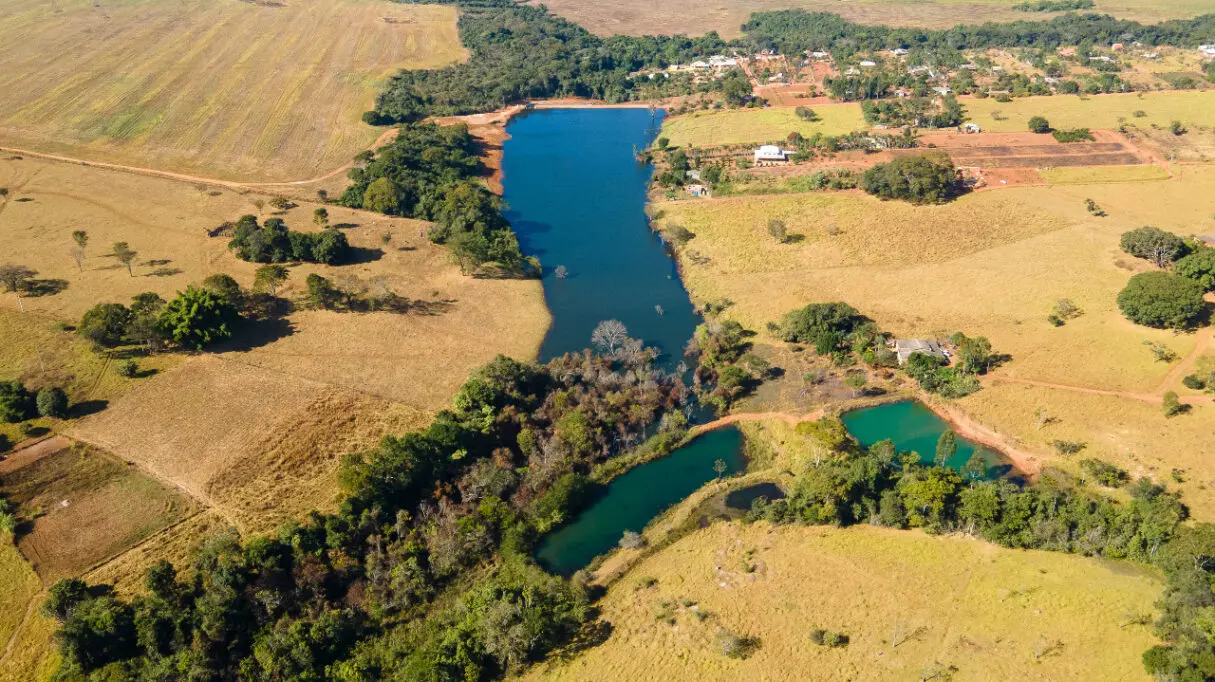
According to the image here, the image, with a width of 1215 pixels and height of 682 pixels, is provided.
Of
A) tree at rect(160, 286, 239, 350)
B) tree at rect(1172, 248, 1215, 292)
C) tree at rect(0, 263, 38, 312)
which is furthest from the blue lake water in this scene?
tree at rect(0, 263, 38, 312)

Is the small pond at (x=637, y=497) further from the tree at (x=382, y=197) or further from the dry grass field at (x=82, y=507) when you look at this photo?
the tree at (x=382, y=197)

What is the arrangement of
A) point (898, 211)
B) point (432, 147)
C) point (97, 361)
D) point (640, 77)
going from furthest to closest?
1. point (640, 77)
2. point (432, 147)
3. point (898, 211)
4. point (97, 361)

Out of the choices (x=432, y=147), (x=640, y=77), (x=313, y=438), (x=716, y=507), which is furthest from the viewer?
(x=640, y=77)

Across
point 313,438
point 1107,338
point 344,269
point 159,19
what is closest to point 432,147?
point 344,269

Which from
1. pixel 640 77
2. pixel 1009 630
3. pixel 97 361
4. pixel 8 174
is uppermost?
pixel 640 77

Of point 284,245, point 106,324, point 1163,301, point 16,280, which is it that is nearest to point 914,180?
point 1163,301

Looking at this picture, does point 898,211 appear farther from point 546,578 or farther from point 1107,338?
point 546,578

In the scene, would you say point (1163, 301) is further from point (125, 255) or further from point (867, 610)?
→ point (125, 255)
